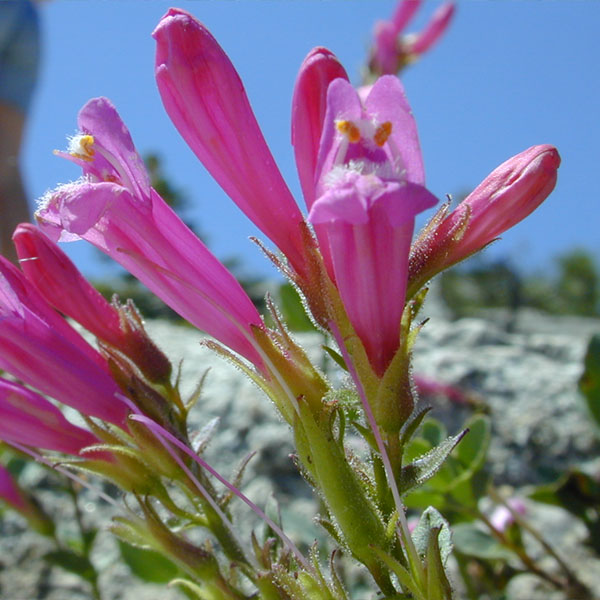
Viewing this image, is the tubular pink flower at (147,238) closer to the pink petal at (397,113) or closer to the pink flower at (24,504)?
the pink petal at (397,113)

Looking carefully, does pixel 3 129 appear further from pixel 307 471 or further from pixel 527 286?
pixel 527 286

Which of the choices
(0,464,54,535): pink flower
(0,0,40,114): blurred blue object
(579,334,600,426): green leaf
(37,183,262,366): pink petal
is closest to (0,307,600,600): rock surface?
(579,334,600,426): green leaf

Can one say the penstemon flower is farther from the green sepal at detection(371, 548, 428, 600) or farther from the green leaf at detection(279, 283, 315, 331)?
the green leaf at detection(279, 283, 315, 331)

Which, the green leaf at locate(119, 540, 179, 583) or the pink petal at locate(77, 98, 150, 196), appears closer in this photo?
the pink petal at locate(77, 98, 150, 196)

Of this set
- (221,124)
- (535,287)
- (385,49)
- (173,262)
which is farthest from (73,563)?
(535,287)

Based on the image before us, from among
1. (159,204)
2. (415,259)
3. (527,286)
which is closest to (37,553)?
(159,204)
